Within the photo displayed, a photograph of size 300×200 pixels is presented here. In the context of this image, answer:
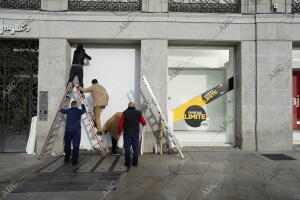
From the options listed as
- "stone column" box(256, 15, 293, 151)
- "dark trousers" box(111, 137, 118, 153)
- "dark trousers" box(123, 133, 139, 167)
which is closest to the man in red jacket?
"dark trousers" box(123, 133, 139, 167)

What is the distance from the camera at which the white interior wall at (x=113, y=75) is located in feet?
29.3

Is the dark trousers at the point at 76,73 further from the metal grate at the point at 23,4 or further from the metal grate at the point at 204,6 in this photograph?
the metal grate at the point at 204,6

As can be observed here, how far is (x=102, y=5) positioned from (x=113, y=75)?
8.73 feet

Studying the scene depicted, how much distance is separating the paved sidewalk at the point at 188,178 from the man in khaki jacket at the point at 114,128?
1149 millimetres

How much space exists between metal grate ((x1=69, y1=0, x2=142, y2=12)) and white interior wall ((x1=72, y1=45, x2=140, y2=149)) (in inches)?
55.2

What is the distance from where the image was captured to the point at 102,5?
876cm

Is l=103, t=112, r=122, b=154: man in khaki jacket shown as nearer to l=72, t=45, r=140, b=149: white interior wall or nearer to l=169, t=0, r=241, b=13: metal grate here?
l=72, t=45, r=140, b=149: white interior wall

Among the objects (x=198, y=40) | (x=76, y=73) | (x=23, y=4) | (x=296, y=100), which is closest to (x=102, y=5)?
(x=76, y=73)

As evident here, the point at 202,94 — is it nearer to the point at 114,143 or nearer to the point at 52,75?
the point at 114,143

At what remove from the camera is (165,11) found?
8.64 m

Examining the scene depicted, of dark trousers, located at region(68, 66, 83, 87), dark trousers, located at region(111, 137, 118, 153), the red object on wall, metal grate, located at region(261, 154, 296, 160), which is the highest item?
dark trousers, located at region(68, 66, 83, 87)

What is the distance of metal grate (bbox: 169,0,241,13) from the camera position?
8836 mm

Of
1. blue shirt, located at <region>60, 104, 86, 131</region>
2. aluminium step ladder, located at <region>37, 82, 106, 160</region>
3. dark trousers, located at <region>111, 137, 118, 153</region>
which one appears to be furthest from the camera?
dark trousers, located at <region>111, 137, 118, 153</region>

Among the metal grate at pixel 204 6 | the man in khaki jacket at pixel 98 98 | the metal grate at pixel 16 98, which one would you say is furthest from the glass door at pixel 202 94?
the metal grate at pixel 16 98
